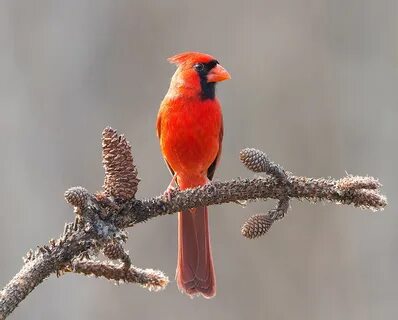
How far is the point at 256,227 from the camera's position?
4.35ft

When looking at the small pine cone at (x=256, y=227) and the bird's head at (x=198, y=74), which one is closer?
the small pine cone at (x=256, y=227)

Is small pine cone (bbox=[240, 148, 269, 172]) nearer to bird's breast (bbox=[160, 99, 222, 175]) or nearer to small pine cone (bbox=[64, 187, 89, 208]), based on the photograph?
small pine cone (bbox=[64, 187, 89, 208])

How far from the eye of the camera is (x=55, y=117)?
5.66 metres

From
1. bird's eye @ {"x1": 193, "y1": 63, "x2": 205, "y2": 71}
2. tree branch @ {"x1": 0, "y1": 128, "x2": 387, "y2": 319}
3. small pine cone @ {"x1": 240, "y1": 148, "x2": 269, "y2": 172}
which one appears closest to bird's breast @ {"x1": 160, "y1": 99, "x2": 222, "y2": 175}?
bird's eye @ {"x1": 193, "y1": 63, "x2": 205, "y2": 71}

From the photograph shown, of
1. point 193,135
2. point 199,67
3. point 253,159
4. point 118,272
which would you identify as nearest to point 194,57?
point 199,67

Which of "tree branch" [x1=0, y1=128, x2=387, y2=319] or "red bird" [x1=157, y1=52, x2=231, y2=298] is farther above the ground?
"red bird" [x1=157, y1=52, x2=231, y2=298]

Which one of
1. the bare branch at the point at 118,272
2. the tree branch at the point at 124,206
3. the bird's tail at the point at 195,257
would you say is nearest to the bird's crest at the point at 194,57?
the bird's tail at the point at 195,257

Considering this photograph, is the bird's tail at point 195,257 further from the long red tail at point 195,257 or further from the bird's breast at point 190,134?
the bird's breast at point 190,134

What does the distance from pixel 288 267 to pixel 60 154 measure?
68.2 inches

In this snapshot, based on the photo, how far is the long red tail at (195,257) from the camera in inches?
99.0

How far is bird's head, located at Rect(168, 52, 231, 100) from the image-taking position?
294 centimetres

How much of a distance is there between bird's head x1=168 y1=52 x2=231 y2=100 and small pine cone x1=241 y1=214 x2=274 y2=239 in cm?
162

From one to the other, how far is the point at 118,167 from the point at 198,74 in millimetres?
1679

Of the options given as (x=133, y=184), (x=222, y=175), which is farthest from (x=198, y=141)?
(x=222, y=175)
